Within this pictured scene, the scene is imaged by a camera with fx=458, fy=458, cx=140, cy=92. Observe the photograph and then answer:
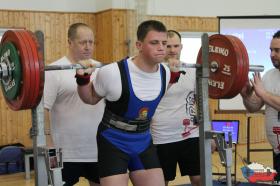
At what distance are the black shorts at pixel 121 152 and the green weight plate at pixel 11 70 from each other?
21.0 inches

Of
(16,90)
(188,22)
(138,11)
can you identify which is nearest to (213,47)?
(16,90)

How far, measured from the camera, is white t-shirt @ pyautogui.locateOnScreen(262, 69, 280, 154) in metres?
3.38

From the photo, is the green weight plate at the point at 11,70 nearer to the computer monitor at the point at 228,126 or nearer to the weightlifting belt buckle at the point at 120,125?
the weightlifting belt buckle at the point at 120,125

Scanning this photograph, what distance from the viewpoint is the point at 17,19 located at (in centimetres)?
735

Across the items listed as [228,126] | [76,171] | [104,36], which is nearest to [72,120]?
[76,171]

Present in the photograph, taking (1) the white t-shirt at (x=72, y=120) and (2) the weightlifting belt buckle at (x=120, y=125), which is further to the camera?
(1) the white t-shirt at (x=72, y=120)

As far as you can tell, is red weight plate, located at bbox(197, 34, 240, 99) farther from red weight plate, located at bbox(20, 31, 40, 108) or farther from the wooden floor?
the wooden floor

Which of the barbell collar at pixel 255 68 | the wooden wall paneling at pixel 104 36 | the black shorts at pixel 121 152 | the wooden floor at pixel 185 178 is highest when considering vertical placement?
the wooden wall paneling at pixel 104 36

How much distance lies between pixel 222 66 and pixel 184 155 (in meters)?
0.82

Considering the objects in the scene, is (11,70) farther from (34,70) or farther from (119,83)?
(119,83)

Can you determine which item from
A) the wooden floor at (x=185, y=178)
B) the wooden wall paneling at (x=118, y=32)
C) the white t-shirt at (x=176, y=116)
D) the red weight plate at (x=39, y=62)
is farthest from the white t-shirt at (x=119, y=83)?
the wooden wall paneling at (x=118, y=32)

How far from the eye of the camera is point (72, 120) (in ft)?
9.77

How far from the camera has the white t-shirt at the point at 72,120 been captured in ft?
9.66

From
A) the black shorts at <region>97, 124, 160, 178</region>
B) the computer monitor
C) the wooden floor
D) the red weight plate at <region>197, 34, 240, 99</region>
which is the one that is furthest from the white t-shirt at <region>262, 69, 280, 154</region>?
the wooden floor
